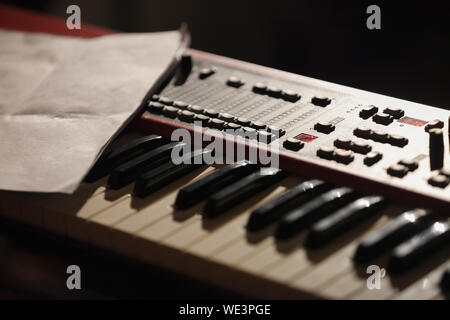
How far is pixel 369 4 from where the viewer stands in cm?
222

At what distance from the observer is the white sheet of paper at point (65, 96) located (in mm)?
1340

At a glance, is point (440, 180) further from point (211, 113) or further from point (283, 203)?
point (211, 113)

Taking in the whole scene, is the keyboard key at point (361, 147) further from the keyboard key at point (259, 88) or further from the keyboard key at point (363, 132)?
the keyboard key at point (259, 88)

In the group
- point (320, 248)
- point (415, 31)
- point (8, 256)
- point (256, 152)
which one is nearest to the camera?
point (320, 248)

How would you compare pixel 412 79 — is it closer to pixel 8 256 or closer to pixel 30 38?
pixel 30 38

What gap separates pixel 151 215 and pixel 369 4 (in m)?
1.28

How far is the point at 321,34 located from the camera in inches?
100

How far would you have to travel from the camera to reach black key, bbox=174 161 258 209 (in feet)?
4.03

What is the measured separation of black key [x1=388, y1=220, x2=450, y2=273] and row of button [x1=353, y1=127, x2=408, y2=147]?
0.74 ft

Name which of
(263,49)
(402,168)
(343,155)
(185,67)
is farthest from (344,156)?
(263,49)

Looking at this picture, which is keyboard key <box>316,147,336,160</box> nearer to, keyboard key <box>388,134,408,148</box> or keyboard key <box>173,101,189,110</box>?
keyboard key <box>388,134,408,148</box>

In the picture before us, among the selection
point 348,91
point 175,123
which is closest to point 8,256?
point 175,123

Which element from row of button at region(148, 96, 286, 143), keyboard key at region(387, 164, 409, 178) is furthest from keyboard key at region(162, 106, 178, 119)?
keyboard key at region(387, 164, 409, 178)
